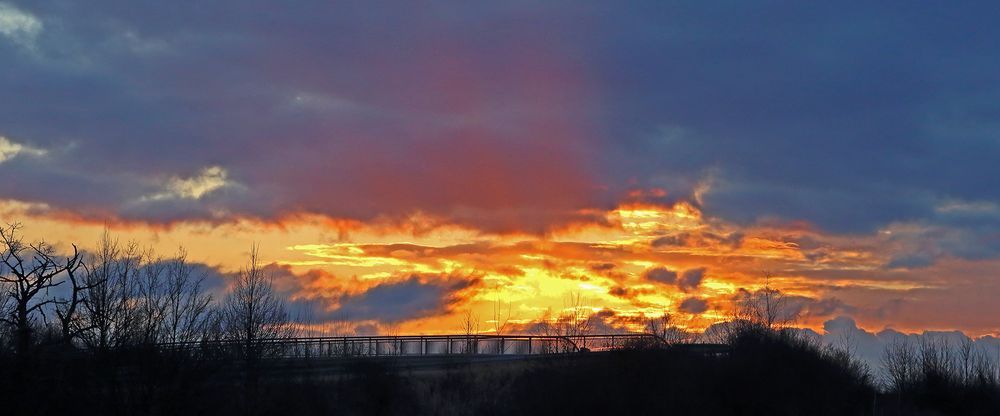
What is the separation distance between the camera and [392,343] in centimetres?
6931

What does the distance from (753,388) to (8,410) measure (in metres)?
42.8

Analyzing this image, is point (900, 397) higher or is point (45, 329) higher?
point (45, 329)

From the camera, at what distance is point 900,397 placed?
74438 mm

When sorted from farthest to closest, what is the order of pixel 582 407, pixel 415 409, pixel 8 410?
pixel 582 407 → pixel 415 409 → pixel 8 410

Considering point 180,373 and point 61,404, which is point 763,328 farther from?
point 61,404

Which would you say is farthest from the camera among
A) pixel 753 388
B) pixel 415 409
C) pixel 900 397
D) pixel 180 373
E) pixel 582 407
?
pixel 900 397

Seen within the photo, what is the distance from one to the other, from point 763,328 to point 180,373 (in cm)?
4507

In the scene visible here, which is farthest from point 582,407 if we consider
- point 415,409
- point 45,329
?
point 45,329

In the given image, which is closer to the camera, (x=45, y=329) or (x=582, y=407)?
(x=45, y=329)

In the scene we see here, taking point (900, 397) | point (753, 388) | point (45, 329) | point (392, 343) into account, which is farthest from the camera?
point (900, 397)

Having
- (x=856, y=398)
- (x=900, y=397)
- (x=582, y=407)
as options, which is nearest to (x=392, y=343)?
(x=582, y=407)

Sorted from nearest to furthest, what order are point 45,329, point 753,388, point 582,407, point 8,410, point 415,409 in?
point 8,410, point 45,329, point 415,409, point 582,407, point 753,388

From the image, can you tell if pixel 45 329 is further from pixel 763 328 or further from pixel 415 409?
pixel 763 328

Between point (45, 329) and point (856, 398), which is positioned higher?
point (45, 329)
